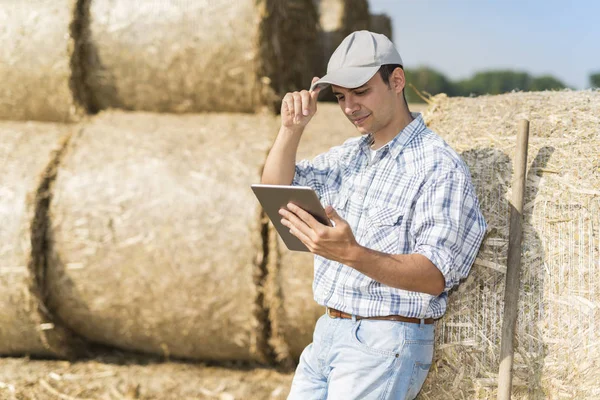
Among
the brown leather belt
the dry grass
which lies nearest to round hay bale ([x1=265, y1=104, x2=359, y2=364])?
the dry grass

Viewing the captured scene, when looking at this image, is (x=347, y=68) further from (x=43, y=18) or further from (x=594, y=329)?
(x=43, y=18)

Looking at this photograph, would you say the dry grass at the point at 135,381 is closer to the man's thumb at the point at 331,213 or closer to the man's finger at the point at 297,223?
the man's finger at the point at 297,223

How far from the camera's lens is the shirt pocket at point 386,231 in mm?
2488

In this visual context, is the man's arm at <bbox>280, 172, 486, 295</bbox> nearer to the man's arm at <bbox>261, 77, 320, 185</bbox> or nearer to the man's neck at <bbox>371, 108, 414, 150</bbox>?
the man's neck at <bbox>371, 108, 414, 150</bbox>

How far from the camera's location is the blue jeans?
7.98 feet

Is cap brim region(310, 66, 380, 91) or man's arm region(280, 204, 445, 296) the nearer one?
man's arm region(280, 204, 445, 296)

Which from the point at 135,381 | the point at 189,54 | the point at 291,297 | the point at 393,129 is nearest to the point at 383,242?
the point at 393,129

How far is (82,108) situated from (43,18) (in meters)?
0.61

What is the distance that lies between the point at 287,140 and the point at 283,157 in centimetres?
7

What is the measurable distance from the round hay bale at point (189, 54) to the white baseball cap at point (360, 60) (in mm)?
1828

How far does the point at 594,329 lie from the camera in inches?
102

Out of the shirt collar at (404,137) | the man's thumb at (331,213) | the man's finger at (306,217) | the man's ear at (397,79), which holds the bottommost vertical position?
the man's finger at (306,217)

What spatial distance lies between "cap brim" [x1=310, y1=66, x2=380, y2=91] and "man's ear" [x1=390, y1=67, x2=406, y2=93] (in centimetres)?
11

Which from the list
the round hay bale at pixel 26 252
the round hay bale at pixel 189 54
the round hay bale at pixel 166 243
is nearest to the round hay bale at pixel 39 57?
the round hay bale at pixel 189 54
